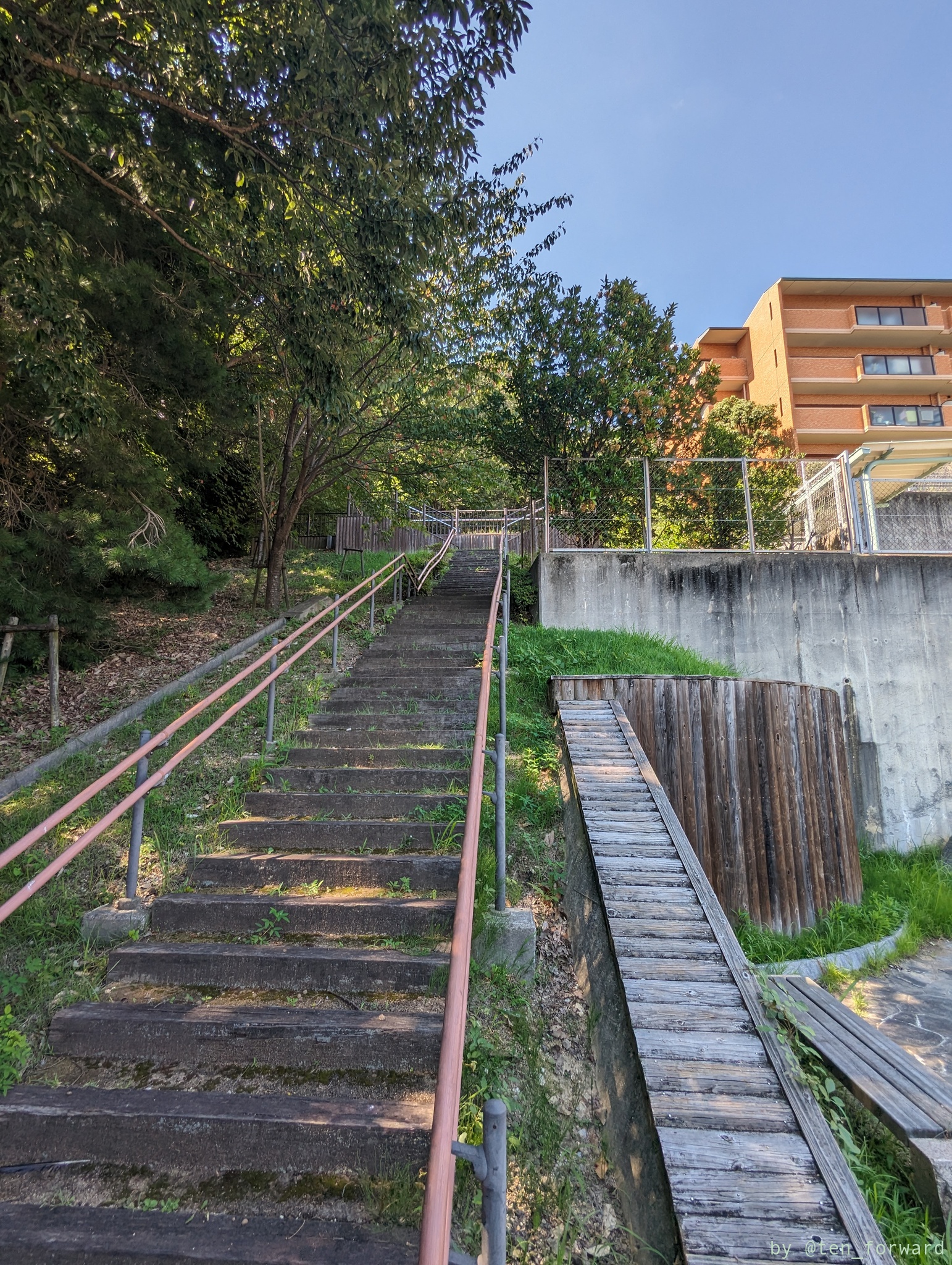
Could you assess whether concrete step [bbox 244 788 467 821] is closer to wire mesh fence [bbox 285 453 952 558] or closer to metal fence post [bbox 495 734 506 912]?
metal fence post [bbox 495 734 506 912]

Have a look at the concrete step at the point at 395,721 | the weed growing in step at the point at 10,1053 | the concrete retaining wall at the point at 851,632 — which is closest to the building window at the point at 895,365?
the concrete retaining wall at the point at 851,632

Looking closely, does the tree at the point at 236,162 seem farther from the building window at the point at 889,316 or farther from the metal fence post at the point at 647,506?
the building window at the point at 889,316

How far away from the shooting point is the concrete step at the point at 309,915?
3.18 m

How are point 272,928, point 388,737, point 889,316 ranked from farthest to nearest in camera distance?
1. point 889,316
2. point 388,737
3. point 272,928

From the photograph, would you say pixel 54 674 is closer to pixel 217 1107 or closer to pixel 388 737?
pixel 388 737

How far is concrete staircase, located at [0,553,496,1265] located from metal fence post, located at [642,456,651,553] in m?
5.62

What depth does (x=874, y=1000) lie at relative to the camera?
15.9 ft

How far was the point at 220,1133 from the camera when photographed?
7.05 feet

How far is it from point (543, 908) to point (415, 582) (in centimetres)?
790

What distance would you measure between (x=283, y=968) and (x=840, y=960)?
16.2 feet

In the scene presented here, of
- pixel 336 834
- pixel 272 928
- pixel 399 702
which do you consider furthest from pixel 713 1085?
pixel 399 702

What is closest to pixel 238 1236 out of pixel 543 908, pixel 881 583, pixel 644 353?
pixel 543 908

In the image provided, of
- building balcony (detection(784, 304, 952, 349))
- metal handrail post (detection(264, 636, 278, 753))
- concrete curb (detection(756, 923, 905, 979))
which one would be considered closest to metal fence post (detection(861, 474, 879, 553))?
concrete curb (detection(756, 923, 905, 979))

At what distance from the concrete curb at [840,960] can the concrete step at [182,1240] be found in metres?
3.97
